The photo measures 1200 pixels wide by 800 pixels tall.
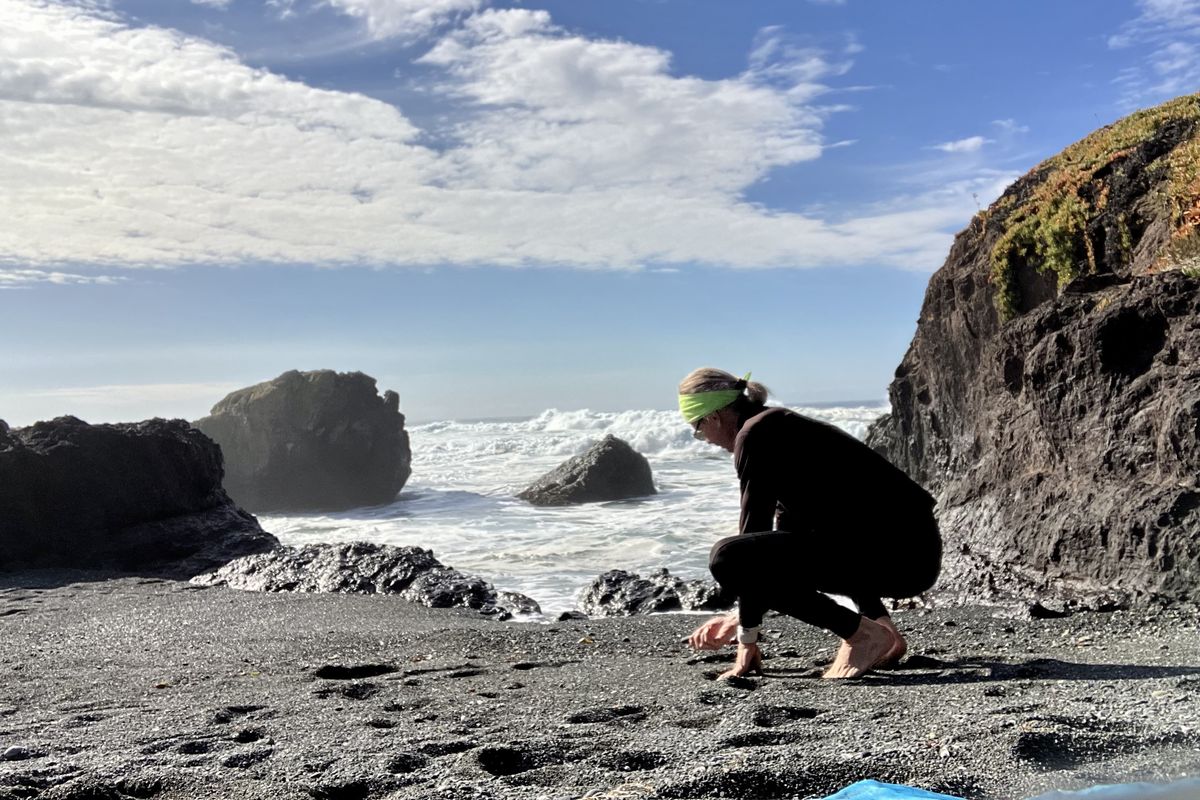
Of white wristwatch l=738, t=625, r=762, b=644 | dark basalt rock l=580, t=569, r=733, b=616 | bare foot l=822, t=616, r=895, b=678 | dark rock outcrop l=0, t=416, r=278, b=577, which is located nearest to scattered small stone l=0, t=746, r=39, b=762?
white wristwatch l=738, t=625, r=762, b=644

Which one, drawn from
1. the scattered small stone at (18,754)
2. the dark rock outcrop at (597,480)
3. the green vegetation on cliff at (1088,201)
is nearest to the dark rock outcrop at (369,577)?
the scattered small stone at (18,754)

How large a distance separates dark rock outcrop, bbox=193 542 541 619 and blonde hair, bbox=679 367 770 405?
13.7ft

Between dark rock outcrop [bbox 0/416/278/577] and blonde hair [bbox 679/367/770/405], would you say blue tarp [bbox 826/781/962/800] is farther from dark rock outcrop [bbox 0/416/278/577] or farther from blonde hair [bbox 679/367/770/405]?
dark rock outcrop [bbox 0/416/278/577]

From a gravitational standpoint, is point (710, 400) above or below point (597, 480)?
above

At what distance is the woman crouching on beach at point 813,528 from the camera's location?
4387 mm

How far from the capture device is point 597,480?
20953mm

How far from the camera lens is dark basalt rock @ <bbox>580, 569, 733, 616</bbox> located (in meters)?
8.29

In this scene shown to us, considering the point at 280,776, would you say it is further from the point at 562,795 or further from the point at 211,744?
the point at 562,795

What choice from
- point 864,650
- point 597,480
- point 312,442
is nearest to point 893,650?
point 864,650

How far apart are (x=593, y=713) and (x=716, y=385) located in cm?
161

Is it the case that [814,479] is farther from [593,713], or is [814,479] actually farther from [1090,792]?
[1090,792]

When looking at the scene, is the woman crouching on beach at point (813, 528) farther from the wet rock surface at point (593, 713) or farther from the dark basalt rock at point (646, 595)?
the dark basalt rock at point (646, 595)

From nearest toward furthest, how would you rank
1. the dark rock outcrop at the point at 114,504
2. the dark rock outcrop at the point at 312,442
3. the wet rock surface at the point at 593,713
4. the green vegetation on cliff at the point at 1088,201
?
the wet rock surface at the point at 593,713
the green vegetation on cliff at the point at 1088,201
the dark rock outcrop at the point at 114,504
the dark rock outcrop at the point at 312,442

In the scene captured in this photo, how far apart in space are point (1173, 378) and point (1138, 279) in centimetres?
121
